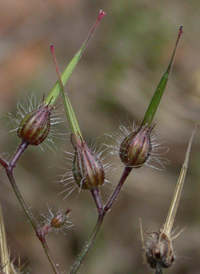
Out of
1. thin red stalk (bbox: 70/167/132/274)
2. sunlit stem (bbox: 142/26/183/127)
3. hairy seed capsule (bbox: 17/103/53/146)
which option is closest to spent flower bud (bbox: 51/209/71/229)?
thin red stalk (bbox: 70/167/132/274)

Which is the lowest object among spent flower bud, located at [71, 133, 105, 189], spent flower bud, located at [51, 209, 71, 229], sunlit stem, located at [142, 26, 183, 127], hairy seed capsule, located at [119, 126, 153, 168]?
spent flower bud, located at [51, 209, 71, 229]

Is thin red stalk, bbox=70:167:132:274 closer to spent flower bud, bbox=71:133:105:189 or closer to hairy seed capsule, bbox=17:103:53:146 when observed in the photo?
spent flower bud, bbox=71:133:105:189

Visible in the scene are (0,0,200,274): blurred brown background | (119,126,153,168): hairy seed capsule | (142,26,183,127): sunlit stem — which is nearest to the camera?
(142,26,183,127): sunlit stem

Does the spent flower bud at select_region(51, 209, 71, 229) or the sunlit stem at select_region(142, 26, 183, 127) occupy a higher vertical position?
the sunlit stem at select_region(142, 26, 183, 127)

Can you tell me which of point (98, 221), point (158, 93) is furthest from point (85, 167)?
point (158, 93)

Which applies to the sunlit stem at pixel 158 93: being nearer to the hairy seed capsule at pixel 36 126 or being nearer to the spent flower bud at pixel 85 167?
the spent flower bud at pixel 85 167

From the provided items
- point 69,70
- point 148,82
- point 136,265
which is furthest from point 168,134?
point 69,70

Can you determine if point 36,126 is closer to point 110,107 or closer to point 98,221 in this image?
point 98,221
